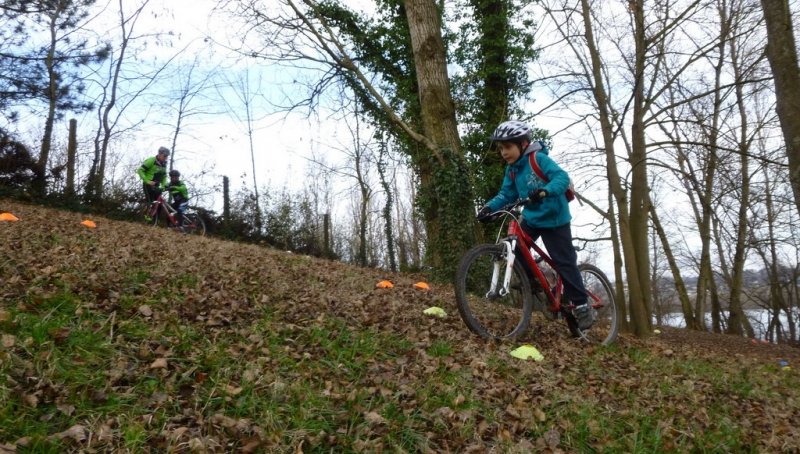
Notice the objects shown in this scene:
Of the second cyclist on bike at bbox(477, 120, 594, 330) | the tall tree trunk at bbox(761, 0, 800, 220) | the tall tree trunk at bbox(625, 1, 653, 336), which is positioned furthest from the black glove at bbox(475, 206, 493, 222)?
the tall tree trunk at bbox(625, 1, 653, 336)

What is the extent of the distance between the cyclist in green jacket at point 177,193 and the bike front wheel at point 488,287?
10662 millimetres

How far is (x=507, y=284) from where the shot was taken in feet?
15.6

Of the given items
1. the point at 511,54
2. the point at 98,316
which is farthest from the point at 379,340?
the point at 511,54

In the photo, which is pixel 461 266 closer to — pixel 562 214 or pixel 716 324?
pixel 562 214

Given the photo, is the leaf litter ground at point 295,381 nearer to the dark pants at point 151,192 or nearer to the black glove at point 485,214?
the black glove at point 485,214

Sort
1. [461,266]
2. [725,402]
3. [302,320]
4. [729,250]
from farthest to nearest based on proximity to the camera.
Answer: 1. [729,250]
2. [461,266]
3. [302,320]
4. [725,402]

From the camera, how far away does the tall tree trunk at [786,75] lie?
16.6 feet

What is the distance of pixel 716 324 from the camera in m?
22.3

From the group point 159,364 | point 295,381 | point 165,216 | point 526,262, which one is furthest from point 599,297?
point 165,216

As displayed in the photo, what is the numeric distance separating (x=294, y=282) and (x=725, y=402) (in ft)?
14.1

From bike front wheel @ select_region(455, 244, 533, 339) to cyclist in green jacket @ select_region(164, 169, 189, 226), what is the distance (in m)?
10.7

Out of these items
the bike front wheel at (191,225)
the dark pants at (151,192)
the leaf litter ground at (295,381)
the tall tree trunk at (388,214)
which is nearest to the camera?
the leaf litter ground at (295,381)

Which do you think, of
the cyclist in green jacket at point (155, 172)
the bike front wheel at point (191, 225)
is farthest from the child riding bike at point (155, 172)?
the bike front wheel at point (191, 225)

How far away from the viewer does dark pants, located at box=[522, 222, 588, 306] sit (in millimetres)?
5145
